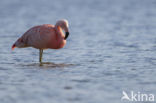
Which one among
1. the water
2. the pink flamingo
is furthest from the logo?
the pink flamingo

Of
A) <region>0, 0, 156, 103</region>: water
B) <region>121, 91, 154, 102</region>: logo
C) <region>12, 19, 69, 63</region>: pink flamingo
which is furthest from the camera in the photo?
<region>12, 19, 69, 63</region>: pink flamingo

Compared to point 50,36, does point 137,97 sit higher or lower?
lower

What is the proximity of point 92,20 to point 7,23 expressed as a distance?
13.4ft

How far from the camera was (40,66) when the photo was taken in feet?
32.3

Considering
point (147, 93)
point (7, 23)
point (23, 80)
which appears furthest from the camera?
point (7, 23)

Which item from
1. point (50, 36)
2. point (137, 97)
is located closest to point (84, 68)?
point (50, 36)

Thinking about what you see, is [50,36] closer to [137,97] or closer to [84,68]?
[84,68]

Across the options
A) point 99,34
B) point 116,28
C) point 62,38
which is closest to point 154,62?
point 62,38

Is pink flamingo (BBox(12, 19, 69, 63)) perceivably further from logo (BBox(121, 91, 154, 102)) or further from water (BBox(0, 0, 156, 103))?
logo (BBox(121, 91, 154, 102))

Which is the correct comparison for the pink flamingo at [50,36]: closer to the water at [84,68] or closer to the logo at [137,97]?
the water at [84,68]

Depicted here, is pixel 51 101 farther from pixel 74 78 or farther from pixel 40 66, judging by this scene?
pixel 40 66

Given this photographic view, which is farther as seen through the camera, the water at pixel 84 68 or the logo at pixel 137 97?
the water at pixel 84 68

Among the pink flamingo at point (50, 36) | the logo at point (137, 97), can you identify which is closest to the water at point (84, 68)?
the logo at point (137, 97)

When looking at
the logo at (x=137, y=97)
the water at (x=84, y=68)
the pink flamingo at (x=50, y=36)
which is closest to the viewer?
the logo at (x=137, y=97)
